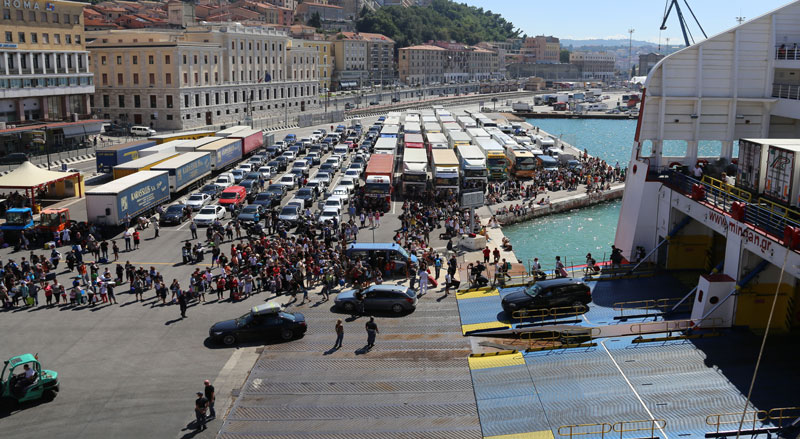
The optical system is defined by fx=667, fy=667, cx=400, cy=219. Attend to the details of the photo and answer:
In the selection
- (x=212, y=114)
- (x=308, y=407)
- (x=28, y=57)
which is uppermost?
(x=28, y=57)

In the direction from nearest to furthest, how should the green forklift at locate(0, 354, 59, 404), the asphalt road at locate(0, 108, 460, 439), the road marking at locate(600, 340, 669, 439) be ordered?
the road marking at locate(600, 340, 669, 439) < the asphalt road at locate(0, 108, 460, 439) < the green forklift at locate(0, 354, 59, 404)

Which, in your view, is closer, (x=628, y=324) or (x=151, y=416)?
(x=151, y=416)

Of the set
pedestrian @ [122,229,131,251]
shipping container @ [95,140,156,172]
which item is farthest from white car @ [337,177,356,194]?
shipping container @ [95,140,156,172]

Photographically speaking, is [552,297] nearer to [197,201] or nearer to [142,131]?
[197,201]

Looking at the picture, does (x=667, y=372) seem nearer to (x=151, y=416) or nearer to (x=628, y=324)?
(x=628, y=324)

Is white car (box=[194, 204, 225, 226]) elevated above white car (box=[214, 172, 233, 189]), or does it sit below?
below

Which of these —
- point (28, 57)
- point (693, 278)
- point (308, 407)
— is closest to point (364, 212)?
point (693, 278)

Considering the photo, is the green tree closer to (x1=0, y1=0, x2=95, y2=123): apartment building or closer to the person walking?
(x1=0, y1=0, x2=95, y2=123): apartment building

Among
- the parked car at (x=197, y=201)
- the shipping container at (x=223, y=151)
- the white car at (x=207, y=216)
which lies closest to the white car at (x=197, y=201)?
the parked car at (x=197, y=201)

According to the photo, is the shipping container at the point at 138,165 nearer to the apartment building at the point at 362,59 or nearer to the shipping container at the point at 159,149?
the shipping container at the point at 159,149
